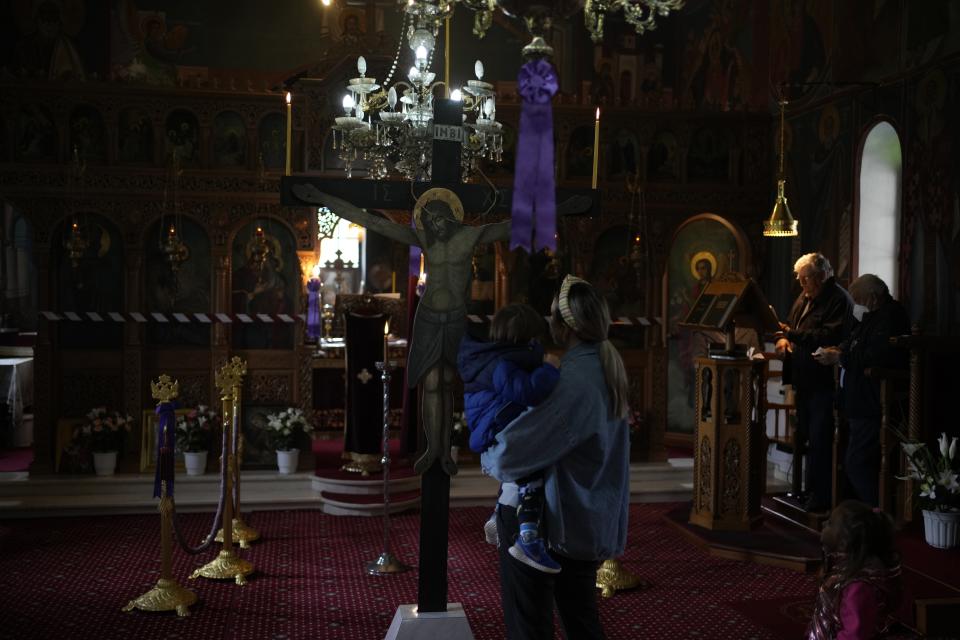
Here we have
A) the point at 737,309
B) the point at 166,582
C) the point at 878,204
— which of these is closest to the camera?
the point at 166,582

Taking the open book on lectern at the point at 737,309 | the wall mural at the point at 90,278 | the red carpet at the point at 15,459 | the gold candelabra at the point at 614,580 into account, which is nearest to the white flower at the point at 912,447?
the open book on lectern at the point at 737,309

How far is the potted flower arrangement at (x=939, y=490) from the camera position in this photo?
21.6 feet

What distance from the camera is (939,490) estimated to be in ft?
21.7

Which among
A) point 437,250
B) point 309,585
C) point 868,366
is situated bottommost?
point 309,585

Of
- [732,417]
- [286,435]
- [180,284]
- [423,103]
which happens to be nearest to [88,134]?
[180,284]

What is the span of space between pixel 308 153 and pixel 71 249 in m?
2.47

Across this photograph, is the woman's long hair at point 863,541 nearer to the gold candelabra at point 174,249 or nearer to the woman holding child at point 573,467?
the woman holding child at point 573,467

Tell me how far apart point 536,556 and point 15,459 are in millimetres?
8949

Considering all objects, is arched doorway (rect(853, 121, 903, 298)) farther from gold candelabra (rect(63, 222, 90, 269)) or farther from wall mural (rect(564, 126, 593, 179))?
gold candelabra (rect(63, 222, 90, 269))

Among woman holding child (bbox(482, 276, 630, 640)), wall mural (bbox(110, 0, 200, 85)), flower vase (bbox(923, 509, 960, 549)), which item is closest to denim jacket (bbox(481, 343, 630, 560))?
woman holding child (bbox(482, 276, 630, 640))

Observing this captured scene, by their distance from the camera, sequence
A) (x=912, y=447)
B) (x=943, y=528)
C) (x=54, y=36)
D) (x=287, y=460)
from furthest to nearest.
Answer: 1. (x=54, y=36)
2. (x=287, y=460)
3. (x=912, y=447)
4. (x=943, y=528)

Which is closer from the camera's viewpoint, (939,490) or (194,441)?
(939,490)

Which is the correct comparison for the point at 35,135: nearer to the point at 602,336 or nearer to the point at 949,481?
the point at 602,336

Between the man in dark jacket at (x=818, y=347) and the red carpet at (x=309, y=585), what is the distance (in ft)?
4.12
